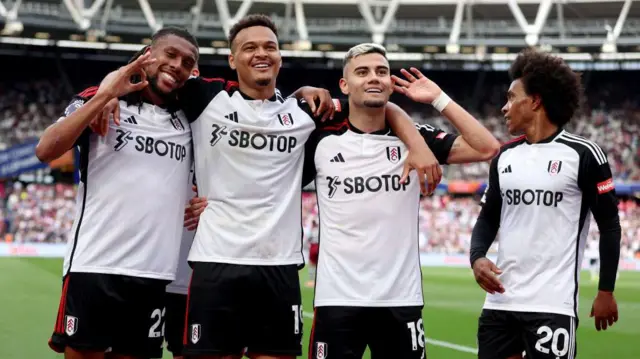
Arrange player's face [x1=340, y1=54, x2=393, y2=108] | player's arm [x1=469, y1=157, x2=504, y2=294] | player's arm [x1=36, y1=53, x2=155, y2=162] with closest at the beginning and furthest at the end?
player's arm [x1=36, y1=53, x2=155, y2=162]
player's face [x1=340, y1=54, x2=393, y2=108]
player's arm [x1=469, y1=157, x2=504, y2=294]

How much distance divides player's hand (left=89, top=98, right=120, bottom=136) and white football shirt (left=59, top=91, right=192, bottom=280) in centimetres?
12

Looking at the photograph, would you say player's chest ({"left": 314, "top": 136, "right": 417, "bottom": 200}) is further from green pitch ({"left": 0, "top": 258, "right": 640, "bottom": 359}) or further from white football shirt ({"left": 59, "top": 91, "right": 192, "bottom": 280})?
green pitch ({"left": 0, "top": 258, "right": 640, "bottom": 359})

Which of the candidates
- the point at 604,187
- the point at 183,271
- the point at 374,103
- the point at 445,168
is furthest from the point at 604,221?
the point at 445,168

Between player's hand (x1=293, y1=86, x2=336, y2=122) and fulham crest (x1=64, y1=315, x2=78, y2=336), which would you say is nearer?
fulham crest (x1=64, y1=315, x2=78, y2=336)

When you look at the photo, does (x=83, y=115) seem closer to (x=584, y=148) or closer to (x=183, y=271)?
(x=183, y=271)

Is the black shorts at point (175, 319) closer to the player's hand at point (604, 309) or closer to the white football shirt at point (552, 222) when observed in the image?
the white football shirt at point (552, 222)

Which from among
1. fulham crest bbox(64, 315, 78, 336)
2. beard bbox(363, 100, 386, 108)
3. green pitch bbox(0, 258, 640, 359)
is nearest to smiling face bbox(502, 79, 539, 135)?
beard bbox(363, 100, 386, 108)

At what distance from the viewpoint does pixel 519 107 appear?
525 centimetres

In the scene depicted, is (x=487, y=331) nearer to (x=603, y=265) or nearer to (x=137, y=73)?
(x=603, y=265)

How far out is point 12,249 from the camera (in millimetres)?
28422

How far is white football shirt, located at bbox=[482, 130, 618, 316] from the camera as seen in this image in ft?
16.2

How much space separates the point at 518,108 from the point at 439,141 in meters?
0.59

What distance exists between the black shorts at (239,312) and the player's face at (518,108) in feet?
5.88

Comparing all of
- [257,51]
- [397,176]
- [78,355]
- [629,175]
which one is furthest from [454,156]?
[629,175]
